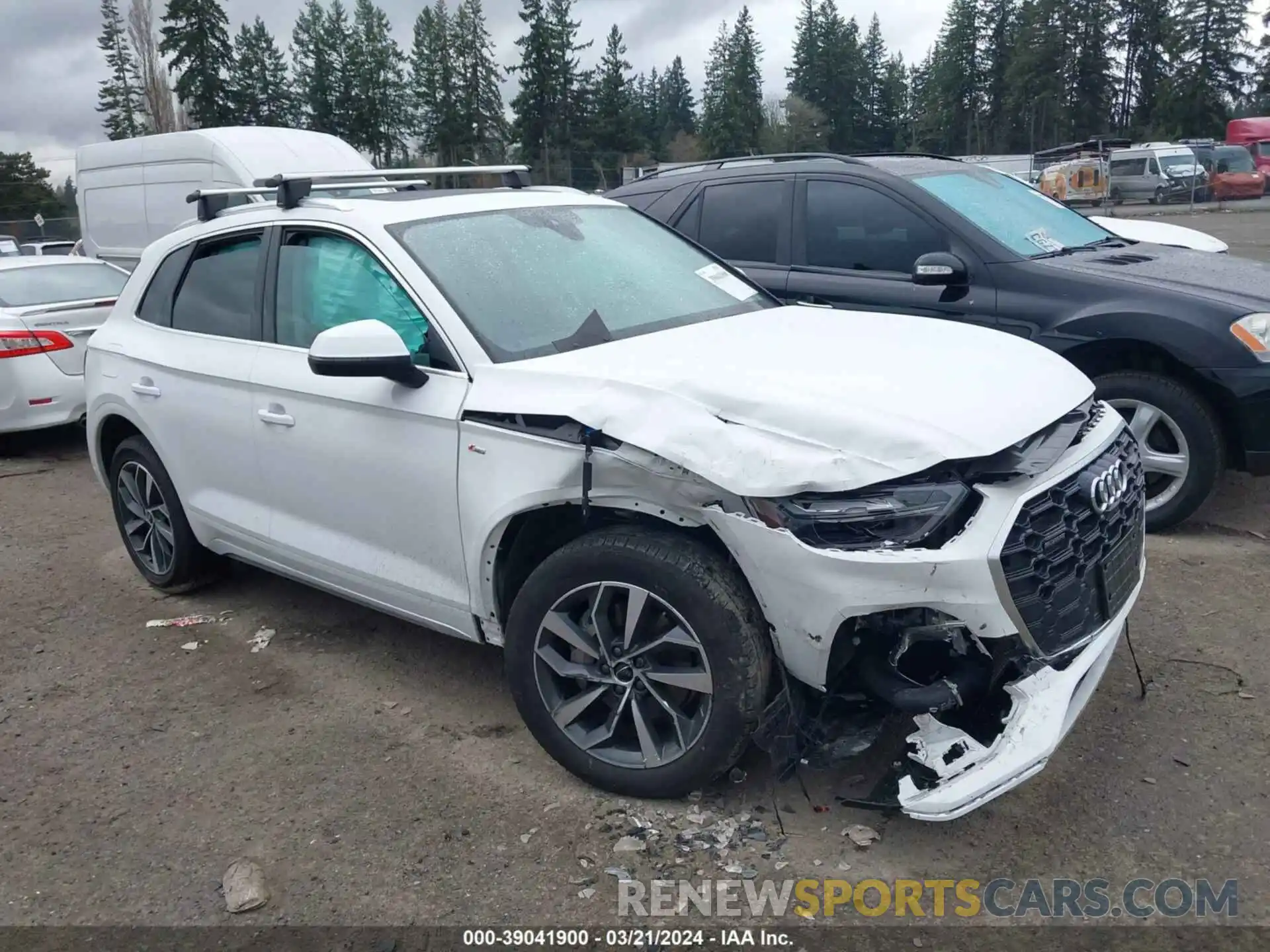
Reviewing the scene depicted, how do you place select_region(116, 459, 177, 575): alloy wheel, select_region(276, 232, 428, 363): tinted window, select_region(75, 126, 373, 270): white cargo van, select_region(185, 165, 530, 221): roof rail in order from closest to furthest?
select_region(276, 232, 428, 363): tinted window → select_region(185, 165, 530, 221): roof rail → select_region(116, 459, 177, 575): alloy wheel → select_region(75, 126, 373, 270): white cargo van

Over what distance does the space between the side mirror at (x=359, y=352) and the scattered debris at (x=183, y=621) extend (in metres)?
2.07

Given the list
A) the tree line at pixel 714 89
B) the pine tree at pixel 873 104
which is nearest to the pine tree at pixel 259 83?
the tree line at pixel 714 89

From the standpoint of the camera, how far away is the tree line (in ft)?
208

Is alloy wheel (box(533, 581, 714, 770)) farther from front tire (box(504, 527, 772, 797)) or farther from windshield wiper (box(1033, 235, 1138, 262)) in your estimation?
windshield wiper (box(1033, 235, 1138, 262))

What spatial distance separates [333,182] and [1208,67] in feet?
255

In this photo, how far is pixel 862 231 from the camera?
589cm

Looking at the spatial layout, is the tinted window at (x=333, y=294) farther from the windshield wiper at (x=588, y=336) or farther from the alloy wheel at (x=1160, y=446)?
the alloy wheel at (x=1160, y=446)

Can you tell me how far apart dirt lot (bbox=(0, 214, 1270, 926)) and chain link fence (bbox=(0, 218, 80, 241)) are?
37.5 meters

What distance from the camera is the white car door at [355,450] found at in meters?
3.42

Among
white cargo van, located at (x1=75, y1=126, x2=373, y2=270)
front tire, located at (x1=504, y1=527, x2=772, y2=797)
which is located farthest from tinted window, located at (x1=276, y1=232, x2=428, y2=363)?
white cargo van, located at (x1=75, y1=126, x2=373, y2=270)

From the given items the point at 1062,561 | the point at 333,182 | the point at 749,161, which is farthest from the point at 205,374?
the point at 749,161

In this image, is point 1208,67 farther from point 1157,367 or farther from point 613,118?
point 1157,367

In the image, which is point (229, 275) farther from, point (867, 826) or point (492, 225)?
point (867, 826)

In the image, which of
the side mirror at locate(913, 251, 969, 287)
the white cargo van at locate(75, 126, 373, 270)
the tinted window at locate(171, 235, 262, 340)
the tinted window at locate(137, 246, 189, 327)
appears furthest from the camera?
the white cargo van at locate(75, 126, 373, 270)
